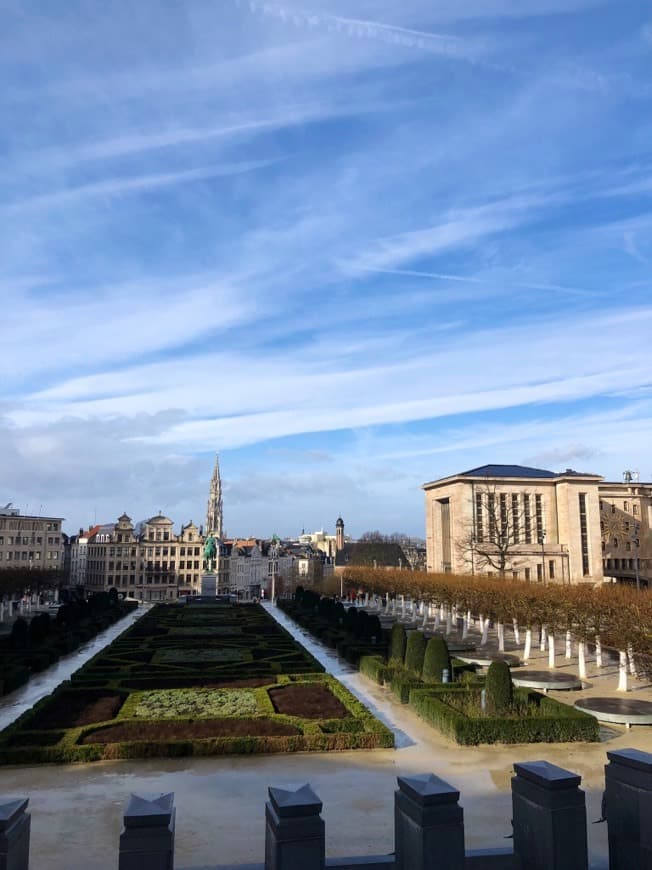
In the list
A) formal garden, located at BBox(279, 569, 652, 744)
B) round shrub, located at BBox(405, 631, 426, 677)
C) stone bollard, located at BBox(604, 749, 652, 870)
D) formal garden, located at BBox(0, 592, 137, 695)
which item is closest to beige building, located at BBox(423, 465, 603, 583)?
formal garden, located at BBox(279, 569, 652, 744)

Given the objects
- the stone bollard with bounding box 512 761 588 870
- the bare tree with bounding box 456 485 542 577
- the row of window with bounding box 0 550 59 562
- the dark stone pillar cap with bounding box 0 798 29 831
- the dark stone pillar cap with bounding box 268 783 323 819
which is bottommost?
the stone bollard with bounding box 512 761 588 870

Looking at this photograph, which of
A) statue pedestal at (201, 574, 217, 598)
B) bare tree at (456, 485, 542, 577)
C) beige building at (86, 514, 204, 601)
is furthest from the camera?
beige building at (86, 514, 204, 601)

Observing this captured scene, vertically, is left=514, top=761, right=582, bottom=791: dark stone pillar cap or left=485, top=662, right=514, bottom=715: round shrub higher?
left=514, top=761, right=582, bottom=791: dark stone pillar cap

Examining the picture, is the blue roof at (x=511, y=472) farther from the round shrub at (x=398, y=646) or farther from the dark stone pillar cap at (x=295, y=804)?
the dark stone pillar cap at (x=295, y=804)

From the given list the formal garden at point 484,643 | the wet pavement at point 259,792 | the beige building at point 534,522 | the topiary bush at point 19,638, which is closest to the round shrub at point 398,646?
the formal garden at point 484,643

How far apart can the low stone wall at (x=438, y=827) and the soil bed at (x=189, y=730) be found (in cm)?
1239

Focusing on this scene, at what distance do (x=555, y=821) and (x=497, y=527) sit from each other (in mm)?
75014

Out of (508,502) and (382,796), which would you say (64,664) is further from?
(508,502)

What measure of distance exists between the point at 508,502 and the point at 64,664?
62632 mm

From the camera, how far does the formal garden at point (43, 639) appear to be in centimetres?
2809

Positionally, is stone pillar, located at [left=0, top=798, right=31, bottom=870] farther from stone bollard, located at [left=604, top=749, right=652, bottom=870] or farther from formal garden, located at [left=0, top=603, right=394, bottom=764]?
formal garden, located at [left=0, top=603, right=394, bottom=764]

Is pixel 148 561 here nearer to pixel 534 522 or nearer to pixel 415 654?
pixel 534 522

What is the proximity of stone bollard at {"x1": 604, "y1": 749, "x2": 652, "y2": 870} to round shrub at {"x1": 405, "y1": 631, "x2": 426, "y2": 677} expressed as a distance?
69.5ft

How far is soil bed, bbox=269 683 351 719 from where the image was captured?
21.5 m
